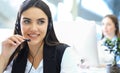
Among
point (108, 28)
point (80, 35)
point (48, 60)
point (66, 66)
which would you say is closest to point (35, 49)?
point (48, 60)

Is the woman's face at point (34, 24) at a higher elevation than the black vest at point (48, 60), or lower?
higher

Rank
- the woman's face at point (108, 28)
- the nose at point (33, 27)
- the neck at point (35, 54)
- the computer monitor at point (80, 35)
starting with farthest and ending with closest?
the woman's face at point (108, 28) → the computer monitor at point (80, 35) → the neck at point (35, 54) → the nose at point (33, 27)

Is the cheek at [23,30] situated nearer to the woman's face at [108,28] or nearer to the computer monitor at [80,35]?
the computer monitor at [80,35]

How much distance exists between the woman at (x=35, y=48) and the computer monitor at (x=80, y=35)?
15 centimetres

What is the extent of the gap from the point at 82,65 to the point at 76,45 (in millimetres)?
213

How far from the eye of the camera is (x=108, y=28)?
351 cm

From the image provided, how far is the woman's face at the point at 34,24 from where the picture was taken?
144cm

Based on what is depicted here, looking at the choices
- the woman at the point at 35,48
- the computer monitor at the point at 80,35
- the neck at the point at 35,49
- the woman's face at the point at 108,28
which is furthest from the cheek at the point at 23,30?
the woman's face at the point at 108,28

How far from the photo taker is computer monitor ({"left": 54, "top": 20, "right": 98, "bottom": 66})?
172cm

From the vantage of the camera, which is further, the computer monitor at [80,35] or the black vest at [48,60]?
the computer monitor at [80,35]

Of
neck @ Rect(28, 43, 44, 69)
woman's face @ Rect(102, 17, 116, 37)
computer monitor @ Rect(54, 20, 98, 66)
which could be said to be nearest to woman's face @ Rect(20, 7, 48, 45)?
neck @ Rect(28, 43, 44, 69)

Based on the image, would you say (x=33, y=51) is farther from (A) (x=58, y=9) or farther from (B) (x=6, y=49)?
(A) (x=58, y=9)

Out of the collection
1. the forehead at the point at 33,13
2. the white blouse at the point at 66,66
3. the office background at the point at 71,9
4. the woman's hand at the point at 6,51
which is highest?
the office background at the point at 71,9

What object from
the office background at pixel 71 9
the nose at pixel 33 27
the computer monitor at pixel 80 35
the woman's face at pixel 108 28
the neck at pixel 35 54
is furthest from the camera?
the office background at pixel 71 9
